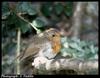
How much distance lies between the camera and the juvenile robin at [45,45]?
3.60 meters

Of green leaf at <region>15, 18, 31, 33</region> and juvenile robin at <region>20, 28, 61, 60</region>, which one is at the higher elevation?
green leaf at <region>15, 18, 31, 33</region>

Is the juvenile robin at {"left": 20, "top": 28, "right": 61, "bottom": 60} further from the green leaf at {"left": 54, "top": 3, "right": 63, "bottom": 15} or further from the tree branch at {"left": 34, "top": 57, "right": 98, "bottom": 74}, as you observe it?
the green leaf at {"left": 54, "top": 3, "right": 63, "bottom": 15}

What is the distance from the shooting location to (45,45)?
363 centimetres

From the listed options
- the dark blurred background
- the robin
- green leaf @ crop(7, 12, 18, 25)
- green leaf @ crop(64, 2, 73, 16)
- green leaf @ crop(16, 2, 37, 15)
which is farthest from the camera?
green leaf @ crop(64, 2, 73, 16)

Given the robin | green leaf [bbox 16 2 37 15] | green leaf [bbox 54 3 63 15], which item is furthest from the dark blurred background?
the robin

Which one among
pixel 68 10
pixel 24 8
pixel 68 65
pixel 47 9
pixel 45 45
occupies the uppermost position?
pixel 47 9

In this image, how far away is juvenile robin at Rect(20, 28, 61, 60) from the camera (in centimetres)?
360

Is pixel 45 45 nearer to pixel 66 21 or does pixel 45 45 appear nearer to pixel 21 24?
pixel 21 24

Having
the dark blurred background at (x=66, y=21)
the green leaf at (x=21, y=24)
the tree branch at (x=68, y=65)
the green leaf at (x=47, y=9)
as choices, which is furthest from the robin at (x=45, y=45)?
the green leaf at (x=47, y=9)

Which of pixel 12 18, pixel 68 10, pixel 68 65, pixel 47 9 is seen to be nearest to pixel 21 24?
pixel 12 18

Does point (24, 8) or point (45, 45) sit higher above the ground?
point (24, 8)

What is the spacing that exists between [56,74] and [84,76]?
0.66 feet

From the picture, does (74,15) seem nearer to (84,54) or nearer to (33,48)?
(84,54)

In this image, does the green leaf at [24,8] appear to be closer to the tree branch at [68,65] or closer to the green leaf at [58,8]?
the tree branch at [68,65]
